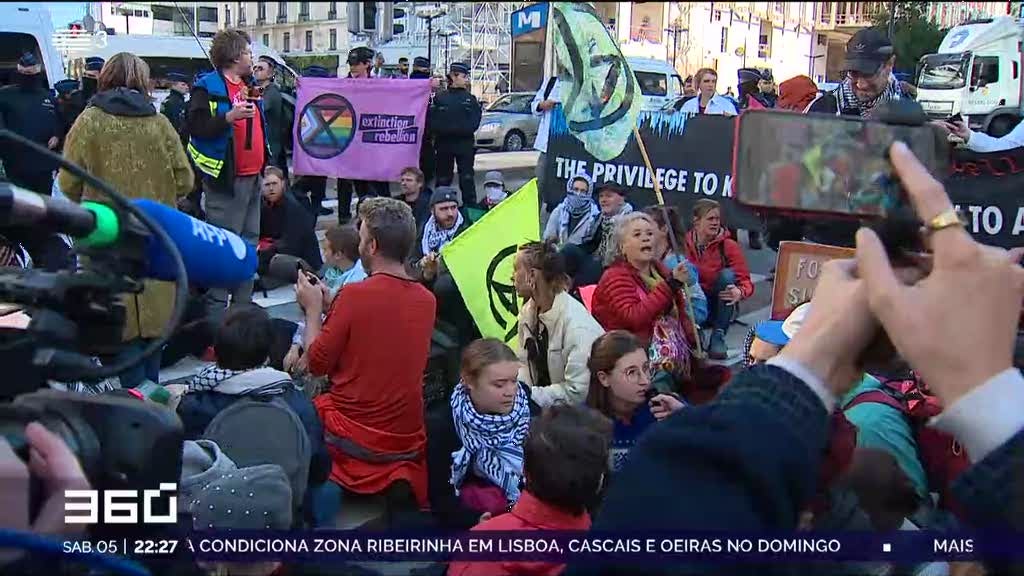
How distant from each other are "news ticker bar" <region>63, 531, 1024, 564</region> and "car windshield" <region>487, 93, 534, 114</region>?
901 inches

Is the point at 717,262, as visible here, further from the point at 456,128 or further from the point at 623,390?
the point at 456,128

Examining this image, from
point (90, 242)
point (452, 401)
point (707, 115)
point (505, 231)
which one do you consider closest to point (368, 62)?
point (707, 115)

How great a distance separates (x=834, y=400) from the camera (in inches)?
44.8

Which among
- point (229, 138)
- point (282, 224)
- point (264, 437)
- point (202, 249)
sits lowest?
point (264, 437)

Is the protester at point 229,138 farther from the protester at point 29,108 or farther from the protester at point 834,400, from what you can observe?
the protester at point 834,400

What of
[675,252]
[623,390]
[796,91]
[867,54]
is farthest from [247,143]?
[796,91]

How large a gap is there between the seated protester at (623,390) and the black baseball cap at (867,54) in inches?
64.4

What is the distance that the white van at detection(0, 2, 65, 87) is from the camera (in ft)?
39.4

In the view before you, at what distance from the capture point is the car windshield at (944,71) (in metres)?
26.9

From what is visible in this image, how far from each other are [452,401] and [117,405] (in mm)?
2710

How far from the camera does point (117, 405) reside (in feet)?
4.75

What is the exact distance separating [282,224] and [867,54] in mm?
4199

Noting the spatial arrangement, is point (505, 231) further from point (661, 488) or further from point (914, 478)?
point (661, 488)

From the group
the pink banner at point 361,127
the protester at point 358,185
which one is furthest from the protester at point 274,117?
the protester at point 358,185
